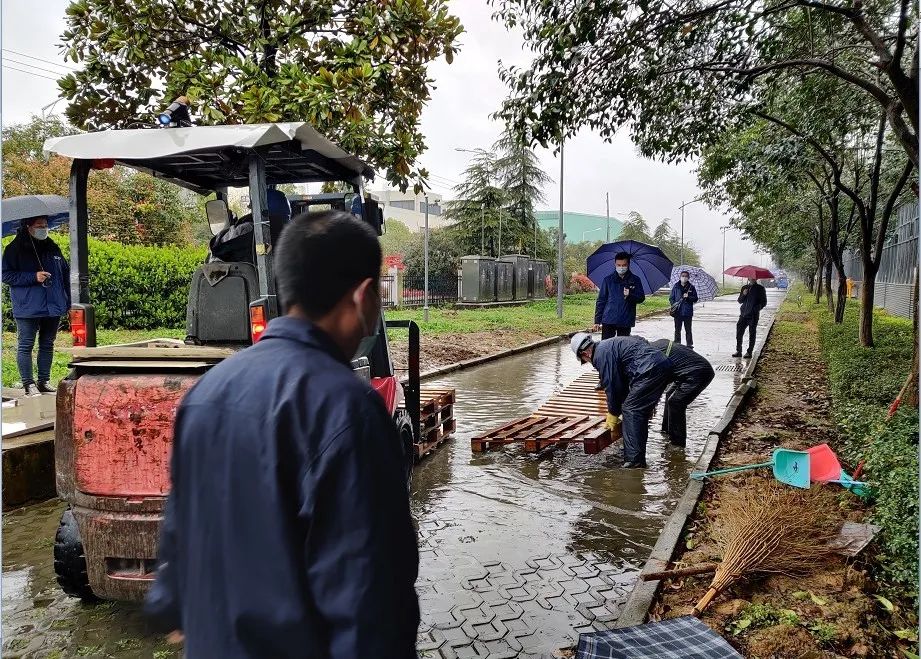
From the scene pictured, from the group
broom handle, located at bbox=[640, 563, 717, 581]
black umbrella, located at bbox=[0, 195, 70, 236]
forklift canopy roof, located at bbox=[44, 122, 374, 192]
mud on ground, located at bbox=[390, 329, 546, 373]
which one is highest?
forklift canopy roof, located at bbox=[44, 122, 374, 192]

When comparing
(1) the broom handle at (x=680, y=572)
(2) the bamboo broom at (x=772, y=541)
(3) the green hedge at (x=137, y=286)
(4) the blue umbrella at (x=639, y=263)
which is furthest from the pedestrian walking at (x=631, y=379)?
(3) the green hedge at (x=137, y=286)

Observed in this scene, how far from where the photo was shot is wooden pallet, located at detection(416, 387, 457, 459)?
662cm

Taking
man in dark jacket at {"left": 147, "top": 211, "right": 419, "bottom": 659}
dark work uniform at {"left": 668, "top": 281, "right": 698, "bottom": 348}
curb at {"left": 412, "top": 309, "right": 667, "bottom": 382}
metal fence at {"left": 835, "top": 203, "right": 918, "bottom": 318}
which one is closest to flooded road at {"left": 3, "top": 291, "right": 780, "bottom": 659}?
man in dark jacket at {"left": 147, "top": 211, "right": 419, "bottom": 659}

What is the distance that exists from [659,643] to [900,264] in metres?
26.6

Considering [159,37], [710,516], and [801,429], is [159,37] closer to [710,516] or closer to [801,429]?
[710,516]

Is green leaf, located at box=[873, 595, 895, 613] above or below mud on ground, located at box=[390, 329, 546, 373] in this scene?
below

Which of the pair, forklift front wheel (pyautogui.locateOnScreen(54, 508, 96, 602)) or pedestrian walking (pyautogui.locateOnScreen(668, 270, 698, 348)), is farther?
pedestrian walking (pyautogui.locateOnScreen(668, 270, 698, 348))

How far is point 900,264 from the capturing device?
80.0 ft

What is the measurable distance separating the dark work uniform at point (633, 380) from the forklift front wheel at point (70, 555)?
14.8 feet

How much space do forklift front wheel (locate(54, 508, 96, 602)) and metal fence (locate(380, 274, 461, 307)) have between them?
23.2 metres

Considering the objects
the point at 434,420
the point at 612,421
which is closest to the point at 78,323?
the point at 434,420

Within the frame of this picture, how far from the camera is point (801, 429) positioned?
741 centimetres

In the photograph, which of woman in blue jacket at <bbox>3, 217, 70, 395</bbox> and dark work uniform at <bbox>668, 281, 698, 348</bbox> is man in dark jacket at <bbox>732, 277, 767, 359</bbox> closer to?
dark work uniform at <bbox>668, 281, 698, 348</bbox>

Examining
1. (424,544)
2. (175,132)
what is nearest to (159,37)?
(175,132)
